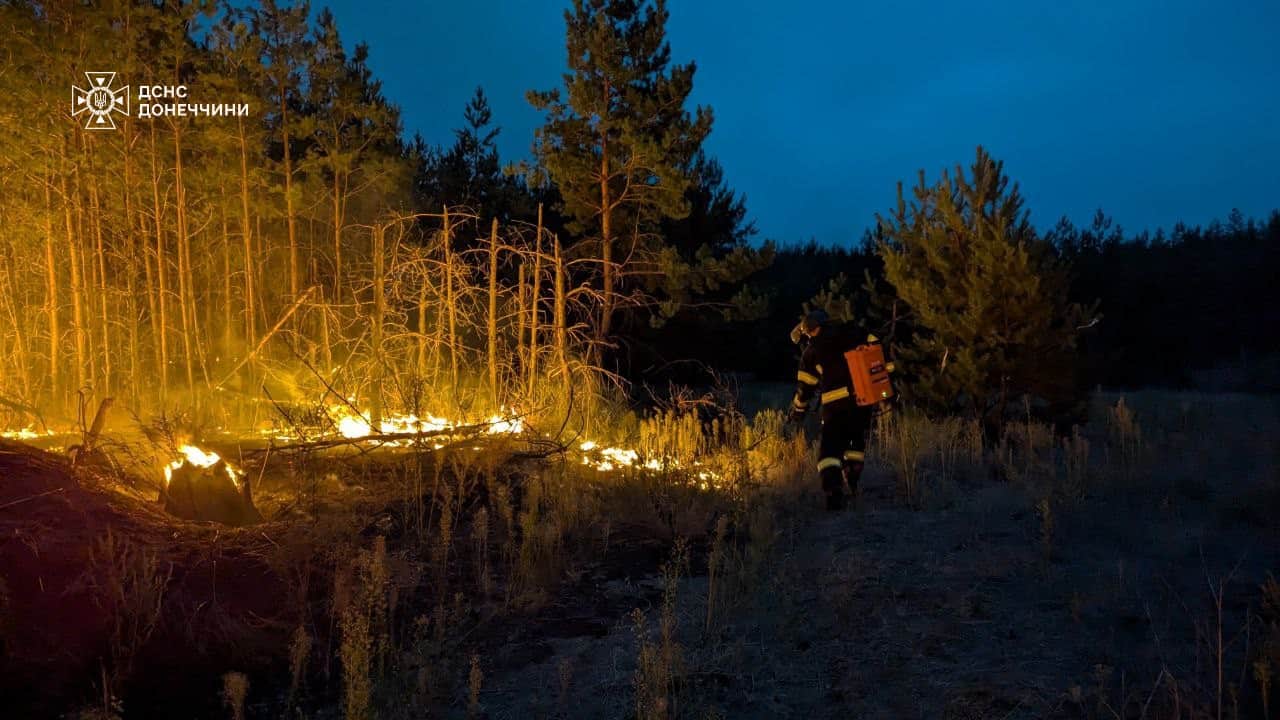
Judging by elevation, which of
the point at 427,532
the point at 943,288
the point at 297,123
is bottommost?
the point at 427,532

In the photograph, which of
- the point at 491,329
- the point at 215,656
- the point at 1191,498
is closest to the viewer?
the point at 215,656

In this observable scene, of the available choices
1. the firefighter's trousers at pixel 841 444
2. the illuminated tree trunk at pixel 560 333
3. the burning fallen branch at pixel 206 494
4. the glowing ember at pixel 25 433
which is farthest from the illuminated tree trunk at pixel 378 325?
the firefighter's trousers at pixel 841 444

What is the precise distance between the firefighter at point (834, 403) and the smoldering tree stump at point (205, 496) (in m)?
4.68

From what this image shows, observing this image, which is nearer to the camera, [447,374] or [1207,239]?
[447,374]

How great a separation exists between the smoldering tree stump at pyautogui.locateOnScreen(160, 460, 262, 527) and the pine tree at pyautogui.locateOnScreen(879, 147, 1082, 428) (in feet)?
27.2

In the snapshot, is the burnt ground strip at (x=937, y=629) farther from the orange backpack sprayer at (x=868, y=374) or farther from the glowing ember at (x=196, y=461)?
the glowing ember at (x=196, y=461)

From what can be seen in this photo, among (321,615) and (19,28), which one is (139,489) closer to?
(321,615)

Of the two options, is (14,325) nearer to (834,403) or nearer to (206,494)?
(206,494)

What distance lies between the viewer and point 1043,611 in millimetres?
4762

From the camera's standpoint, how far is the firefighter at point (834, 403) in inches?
294

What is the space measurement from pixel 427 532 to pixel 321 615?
1.52 metres

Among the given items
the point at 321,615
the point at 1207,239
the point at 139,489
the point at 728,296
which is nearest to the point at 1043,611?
the point at 321,615

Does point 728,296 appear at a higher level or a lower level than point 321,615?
higher

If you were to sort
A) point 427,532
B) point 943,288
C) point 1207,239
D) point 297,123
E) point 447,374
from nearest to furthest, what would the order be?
point 427,532 → point 447,374 → point 943,288 → point 297,123 → point 1207,239
